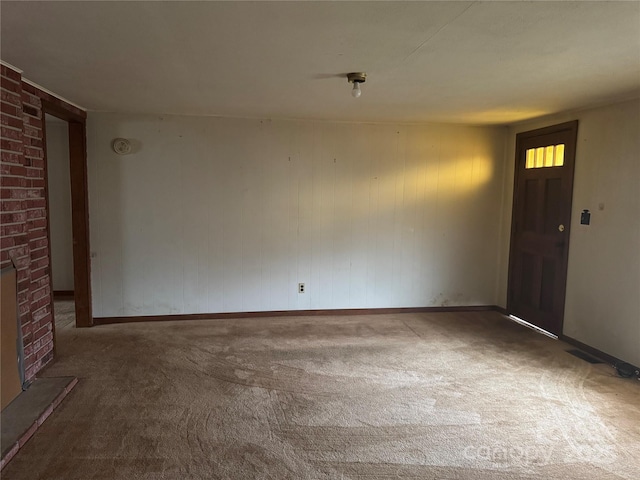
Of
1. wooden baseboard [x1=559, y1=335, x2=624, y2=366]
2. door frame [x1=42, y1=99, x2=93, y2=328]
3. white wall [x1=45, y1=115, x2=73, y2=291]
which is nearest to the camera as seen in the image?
wooden baseboard [x1=559, y1=335, x2=624, y2=366]

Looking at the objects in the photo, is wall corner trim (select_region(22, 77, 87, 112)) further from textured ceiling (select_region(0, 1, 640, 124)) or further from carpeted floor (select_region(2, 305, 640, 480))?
carpeted floor (select_region(2, 305, 640, 480))

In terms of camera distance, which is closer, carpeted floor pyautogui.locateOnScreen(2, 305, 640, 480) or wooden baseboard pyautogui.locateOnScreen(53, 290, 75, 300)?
carpeted floor pyautogui.locateOnScreen(2, 305, 640, 480)

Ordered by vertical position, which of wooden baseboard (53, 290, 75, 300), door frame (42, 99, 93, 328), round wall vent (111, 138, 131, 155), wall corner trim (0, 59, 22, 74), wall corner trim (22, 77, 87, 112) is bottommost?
wooden baseboard (53, 290, 75, 300)

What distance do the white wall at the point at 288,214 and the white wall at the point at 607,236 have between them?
1.19 m

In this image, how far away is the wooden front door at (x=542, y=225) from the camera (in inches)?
159

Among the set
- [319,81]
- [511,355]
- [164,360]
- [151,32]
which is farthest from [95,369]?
[511,355]

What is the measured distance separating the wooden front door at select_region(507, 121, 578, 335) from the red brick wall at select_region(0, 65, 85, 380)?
177 inches

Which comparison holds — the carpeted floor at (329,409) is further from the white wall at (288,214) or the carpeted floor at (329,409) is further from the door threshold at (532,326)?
the white wall at (288,214)

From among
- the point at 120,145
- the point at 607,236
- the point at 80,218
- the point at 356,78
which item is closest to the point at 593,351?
the point at 607,236

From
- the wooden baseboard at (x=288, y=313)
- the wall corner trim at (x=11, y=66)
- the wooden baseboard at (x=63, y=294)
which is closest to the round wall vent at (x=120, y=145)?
the wall corner trim at (x=11, y=66)

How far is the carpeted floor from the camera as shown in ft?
7.13

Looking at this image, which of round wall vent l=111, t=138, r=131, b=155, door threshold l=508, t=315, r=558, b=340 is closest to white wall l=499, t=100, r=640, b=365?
door threshold l=508, t=315, r=558, b=340

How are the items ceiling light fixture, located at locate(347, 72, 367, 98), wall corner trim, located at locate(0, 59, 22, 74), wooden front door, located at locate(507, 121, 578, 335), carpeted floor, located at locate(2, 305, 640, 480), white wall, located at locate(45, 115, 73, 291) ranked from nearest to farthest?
1. carpeted floor, located at locate(2, 305, 640, 480)
2. wall corner trim, located at locate(0, 59, 22, 74)
3. ceiling light fixture, located at locate(347, 72, 367, 98)
4. wooden front door, located at locate(507, 121, 578, 335)
5. white wall, located at locate(45, 115, 73, 291)

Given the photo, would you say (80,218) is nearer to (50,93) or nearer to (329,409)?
(50,93)
